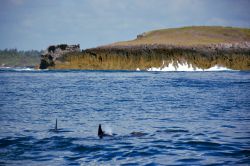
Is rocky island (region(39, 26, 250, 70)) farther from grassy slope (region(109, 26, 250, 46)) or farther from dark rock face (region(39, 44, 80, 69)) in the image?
grassy slope (region(109, 26, 250, 46))

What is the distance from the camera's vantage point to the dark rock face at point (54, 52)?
100812mm

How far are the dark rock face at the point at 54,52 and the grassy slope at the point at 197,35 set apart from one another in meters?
19.6

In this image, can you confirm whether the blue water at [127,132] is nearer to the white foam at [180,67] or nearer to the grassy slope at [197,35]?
the white foam at [180,67]

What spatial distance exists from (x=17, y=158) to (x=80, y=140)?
2.82 meters

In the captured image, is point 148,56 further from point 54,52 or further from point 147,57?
point 54,52

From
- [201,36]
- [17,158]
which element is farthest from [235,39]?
[17,158]

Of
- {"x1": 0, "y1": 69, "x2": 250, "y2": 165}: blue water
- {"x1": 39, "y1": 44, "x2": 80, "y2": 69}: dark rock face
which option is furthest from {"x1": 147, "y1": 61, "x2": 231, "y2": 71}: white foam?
{"x1": 0, "y1": 69, "x2": 250, "y2": 165}: blue water

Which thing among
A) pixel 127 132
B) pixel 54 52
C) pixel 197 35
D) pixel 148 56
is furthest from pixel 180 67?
pixel 127 132

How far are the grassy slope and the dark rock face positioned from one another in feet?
64.3

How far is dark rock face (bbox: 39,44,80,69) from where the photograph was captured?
10081 centimetres

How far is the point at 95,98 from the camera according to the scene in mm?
30109

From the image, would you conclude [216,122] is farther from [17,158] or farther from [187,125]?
[17,158]

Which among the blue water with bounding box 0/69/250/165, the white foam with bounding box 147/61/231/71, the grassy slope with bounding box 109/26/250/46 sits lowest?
the blue water with bounding box 0/69/250/165

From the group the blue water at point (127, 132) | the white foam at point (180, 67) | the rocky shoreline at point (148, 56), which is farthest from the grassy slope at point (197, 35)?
the blue water at point (127, 132)
